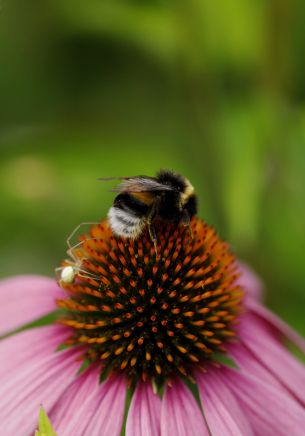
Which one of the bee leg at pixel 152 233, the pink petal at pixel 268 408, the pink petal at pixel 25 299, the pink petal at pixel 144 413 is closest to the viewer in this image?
the pink petal at pixel 144 413

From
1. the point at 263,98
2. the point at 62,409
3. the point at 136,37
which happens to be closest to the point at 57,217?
the point at 136,37

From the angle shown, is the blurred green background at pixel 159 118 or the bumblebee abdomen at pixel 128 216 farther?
the blurred green background at pixel 159 118

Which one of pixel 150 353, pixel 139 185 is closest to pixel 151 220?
pixel 139 185

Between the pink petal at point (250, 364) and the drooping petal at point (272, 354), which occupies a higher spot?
the drooping petal at point (272, 354)

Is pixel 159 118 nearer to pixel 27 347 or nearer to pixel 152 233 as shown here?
pixel 152 233

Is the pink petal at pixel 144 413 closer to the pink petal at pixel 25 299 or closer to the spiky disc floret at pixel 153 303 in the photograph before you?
the spiky disc floret at pixel 153 303

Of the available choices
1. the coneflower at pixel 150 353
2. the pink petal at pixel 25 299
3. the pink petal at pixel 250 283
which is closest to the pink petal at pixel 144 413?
the coneflower at pixel 150 353

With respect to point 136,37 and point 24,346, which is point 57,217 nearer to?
point 136,37

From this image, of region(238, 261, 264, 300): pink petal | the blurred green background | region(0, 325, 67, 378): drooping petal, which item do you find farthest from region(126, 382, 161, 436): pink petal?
the blurred green background
